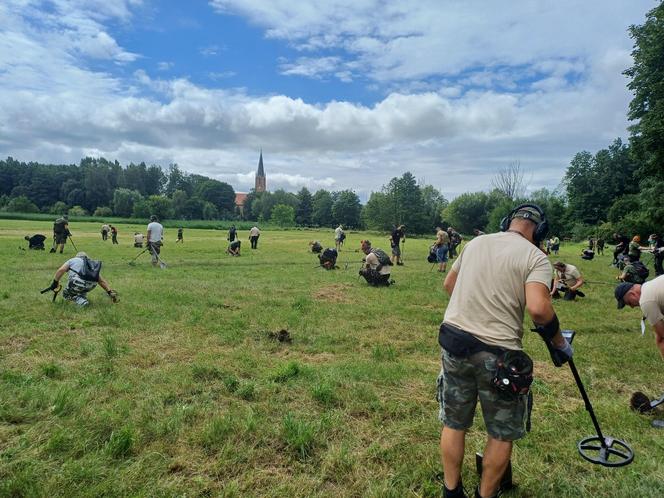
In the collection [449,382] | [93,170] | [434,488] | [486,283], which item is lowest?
[434,488]

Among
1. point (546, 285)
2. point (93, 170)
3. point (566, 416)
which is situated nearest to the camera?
point (546, 285)

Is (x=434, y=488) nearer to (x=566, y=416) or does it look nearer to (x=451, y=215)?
(x=566, y=416)

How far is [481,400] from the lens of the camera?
2961 mm

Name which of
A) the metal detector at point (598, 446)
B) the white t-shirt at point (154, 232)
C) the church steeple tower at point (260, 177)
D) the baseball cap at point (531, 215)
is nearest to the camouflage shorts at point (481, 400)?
the metal detector at point (598, 446)

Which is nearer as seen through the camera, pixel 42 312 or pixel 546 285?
pixel 546 285

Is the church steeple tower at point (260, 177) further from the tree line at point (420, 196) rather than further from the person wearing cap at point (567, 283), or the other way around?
Result: the person wearing cap at point (567, 283)

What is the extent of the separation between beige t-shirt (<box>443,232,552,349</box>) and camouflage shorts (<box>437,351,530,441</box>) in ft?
0.62

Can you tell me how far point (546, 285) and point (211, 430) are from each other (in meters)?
3.18

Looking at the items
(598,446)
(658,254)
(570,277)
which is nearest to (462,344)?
(598,446)

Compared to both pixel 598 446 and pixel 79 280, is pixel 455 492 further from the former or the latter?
pixel 79 280

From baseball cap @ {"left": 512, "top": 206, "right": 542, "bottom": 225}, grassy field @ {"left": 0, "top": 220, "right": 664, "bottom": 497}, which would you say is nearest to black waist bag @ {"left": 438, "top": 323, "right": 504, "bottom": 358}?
baseball cap @ {"left": 512, "top": 206, "right": 542, "bottom": 225}

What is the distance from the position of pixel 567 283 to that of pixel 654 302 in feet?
29.0

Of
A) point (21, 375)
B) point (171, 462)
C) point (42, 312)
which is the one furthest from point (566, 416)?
point (42, 312)

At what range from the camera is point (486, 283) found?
2.98m
